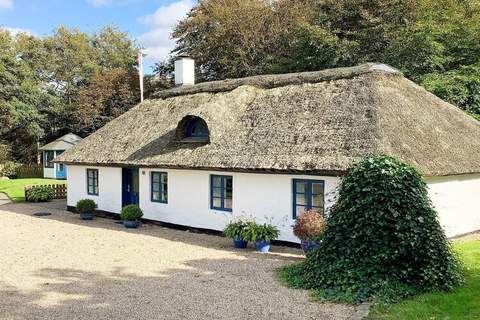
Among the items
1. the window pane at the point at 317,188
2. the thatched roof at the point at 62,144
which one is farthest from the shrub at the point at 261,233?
the thatched roof at the point at 62,144

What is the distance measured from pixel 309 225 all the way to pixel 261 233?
183 centimetres

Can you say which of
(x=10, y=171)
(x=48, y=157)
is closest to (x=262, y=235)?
(x=48, y=157)

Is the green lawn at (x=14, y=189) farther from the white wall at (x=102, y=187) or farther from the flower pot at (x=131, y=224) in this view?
the flower pot at (x=131, y=224)

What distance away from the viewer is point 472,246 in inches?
498

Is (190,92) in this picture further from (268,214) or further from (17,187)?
(17,187)

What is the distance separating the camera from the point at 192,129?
17.0 meters

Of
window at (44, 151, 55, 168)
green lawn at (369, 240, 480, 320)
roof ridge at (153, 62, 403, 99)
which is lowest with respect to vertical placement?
green lawn at (369, 240, 480, 320)

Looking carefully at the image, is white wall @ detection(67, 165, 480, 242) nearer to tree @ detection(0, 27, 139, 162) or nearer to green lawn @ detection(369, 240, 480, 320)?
green lawn @ detection(369, 240, 480, 320)

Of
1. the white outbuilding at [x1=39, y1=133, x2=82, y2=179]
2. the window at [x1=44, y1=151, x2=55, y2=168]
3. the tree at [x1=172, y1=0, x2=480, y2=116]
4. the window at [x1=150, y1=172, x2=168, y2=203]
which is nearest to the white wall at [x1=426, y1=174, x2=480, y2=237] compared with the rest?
the tree at [x1=172, y1=0, x2=480, y2=116]

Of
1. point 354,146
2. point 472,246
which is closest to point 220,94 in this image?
point 354,146

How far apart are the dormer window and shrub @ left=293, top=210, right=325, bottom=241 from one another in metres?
5.78

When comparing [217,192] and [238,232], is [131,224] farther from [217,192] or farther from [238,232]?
[238,232]

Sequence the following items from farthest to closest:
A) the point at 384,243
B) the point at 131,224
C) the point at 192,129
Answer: the point at 131,224, the point at 192,129, the point at 384,243

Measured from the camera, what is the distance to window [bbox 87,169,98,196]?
20.5 m
